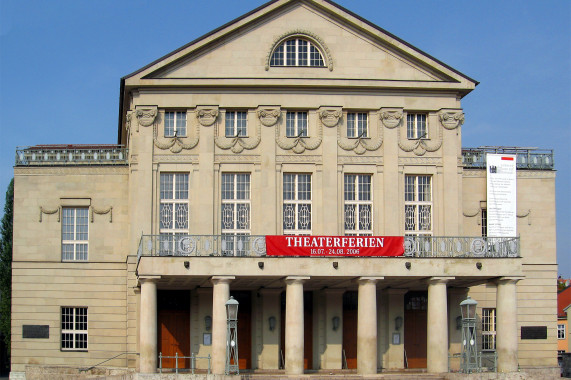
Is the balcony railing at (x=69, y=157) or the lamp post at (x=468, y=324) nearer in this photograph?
the lamp post at (x=468, y=324)

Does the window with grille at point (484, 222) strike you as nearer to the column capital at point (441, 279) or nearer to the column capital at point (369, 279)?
the column capital at point (441, 279)

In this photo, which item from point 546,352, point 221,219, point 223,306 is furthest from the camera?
point 546,352

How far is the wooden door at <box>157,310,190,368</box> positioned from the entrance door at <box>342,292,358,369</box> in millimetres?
7517

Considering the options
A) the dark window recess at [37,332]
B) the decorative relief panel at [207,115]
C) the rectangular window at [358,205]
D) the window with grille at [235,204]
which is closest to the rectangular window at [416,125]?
the rectangular window at [358,205]

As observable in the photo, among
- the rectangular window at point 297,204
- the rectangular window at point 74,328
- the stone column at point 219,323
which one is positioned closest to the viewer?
the stone column at point 219,323

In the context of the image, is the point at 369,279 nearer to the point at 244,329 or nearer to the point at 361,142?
the point at 361,142

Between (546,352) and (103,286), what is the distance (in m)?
22.2

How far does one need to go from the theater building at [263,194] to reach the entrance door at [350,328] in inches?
3.0

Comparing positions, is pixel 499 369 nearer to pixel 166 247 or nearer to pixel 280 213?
pixel 280 213

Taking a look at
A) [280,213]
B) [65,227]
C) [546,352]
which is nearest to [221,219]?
[280,213]

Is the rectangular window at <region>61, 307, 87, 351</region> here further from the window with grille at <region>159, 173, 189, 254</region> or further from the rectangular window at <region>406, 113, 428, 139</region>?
the rectangular window at <region>406, 113, 428, 139</region>

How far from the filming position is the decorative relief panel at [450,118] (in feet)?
145

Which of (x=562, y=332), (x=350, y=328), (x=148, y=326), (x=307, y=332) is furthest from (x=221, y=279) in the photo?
(x=562, y=332)

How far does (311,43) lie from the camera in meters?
44.5
